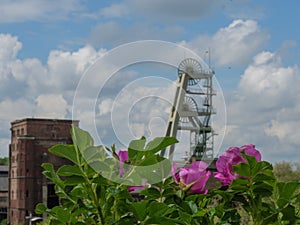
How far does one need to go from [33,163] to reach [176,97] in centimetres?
3394

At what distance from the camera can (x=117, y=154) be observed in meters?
0.93

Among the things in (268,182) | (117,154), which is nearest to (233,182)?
(268,182)

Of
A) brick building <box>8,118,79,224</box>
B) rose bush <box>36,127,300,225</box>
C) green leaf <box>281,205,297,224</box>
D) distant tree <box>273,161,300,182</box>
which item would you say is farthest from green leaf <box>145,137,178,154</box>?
brick building <box>8,118,79,224</box>

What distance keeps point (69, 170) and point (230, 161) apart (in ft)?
0.81

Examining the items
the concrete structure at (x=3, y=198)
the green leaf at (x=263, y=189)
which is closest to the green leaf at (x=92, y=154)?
the green leaf at (x=263, y=189)

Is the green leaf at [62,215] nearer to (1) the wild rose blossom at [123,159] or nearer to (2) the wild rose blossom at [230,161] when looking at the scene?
(1) the wild rose blossom at [123,159]

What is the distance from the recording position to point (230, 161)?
95cm

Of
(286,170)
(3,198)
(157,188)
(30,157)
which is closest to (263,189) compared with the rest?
(157,188)

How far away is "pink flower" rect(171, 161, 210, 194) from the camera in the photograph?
947 millimetres

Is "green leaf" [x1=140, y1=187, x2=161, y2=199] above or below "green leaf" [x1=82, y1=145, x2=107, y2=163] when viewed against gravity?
below

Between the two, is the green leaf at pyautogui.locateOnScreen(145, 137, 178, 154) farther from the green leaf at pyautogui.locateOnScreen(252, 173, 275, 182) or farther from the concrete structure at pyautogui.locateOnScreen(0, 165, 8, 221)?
the concrete structure at pyautogui.locateOnScreen(0, 165, 8, 221)

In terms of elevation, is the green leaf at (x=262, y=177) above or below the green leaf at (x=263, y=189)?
above

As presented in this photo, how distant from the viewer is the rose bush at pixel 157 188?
87cm

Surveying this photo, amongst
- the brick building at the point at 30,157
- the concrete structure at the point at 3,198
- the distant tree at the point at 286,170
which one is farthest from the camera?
the concrete structure at the point at 3,198
